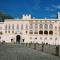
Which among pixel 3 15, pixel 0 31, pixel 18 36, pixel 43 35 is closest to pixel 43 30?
pixel 43 35

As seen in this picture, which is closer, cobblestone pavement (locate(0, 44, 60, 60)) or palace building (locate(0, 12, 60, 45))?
cobblestone pavement (locate(0, 44, 60, 60))

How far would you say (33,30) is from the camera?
403 ft

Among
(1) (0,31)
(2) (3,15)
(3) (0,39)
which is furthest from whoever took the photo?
(2) (3,15)

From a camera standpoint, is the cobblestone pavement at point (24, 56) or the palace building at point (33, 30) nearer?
the cobblestone pavement at point (24, 56)

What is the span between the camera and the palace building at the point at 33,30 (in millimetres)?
117062

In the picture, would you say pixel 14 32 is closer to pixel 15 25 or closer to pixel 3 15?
pixel 15 25

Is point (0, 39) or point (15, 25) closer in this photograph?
point (0, 39)

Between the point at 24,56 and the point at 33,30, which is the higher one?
the point at 33,30

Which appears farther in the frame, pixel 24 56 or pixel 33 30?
pixel 33 30

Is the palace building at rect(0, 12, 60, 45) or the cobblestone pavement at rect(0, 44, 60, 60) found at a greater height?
the palace building at rect(0, 12, 60, 45)

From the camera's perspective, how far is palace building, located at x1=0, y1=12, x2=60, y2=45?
117062mm

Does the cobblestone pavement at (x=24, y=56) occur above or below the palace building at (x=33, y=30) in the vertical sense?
below

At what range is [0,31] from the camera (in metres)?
123

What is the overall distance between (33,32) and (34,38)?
5534 millimetres
